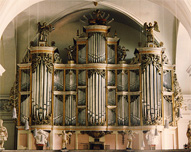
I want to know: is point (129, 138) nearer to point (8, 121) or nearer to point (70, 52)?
point (70, 52)

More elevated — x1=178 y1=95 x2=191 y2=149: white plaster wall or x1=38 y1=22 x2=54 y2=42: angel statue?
x1=38 y1=22 x2=54 y2=42: angel statue

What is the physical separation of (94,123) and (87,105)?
67cm

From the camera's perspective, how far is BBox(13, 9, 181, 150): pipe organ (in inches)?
717

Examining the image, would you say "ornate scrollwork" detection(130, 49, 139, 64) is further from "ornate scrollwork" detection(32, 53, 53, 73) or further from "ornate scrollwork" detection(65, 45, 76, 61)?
"ornate scrollwork" detection(32, 53, 53, 73)

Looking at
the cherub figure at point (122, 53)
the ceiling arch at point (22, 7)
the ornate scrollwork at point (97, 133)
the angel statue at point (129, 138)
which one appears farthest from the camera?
the cherub figure at point (122, 53)

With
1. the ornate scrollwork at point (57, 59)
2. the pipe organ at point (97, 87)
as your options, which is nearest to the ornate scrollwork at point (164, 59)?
the pipe organ at point (97, 87)

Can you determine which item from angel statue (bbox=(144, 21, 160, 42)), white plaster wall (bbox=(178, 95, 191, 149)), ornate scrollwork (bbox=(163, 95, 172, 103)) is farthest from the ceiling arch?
white plaster wall (bbox=(178, 95, 191, 149))

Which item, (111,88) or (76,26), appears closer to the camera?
(111,88)

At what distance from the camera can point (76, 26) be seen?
20.3 metres

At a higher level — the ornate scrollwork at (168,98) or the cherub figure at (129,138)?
the ornate scrollwork at (168,98)

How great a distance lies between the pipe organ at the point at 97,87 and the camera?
18203mm

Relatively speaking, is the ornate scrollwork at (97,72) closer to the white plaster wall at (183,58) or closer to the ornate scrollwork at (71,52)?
the ornate scrollwork at (71,52)

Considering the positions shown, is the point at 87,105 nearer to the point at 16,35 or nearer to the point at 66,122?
the point at 66,122

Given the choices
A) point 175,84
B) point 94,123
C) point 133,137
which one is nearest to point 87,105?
point 94,123
